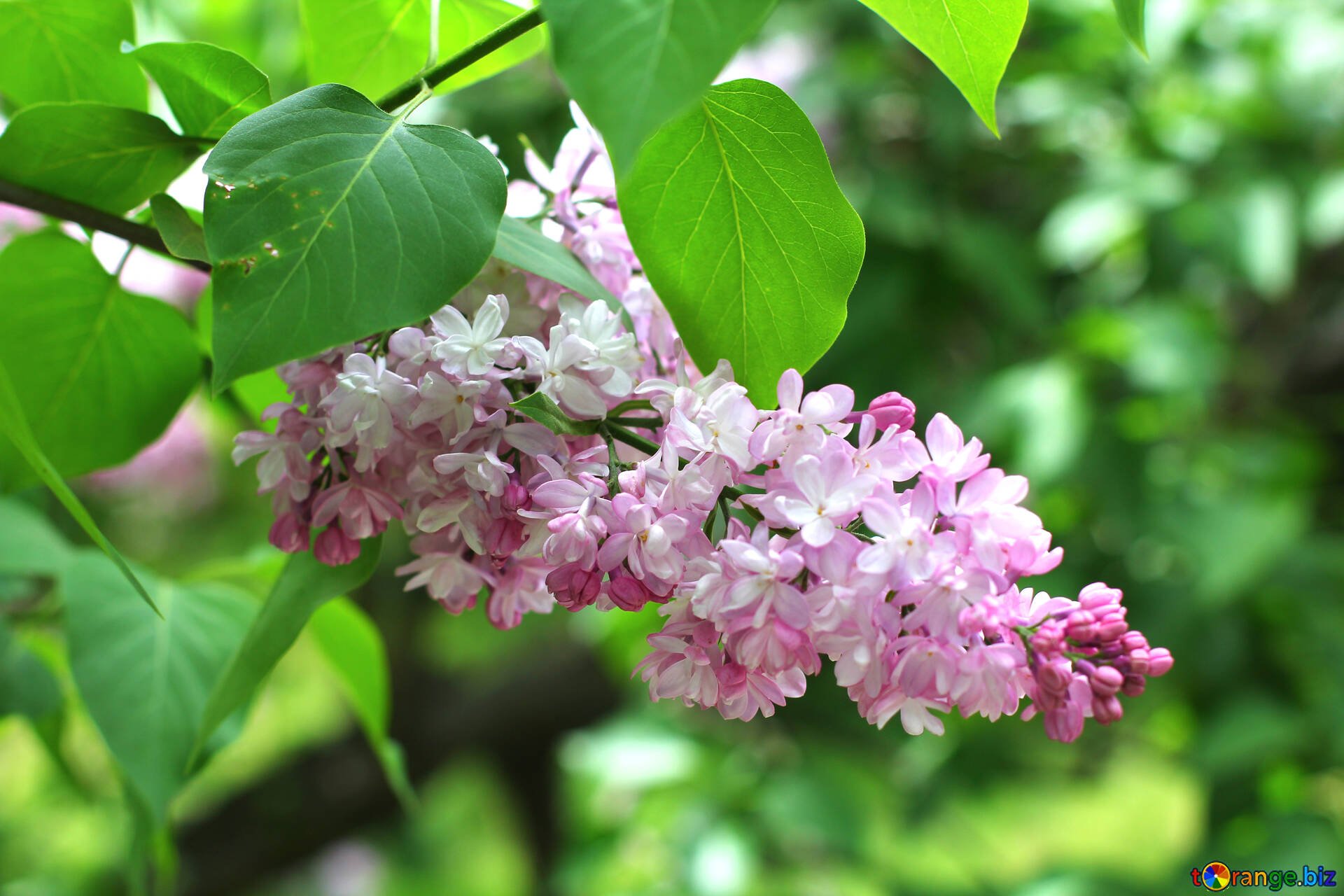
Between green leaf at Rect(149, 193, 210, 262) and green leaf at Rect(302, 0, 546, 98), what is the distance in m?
0.11

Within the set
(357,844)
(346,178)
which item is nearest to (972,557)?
(346,178)

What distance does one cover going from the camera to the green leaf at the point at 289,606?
0.96ft

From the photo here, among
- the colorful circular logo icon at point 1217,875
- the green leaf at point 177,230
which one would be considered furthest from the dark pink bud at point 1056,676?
the colorful circular logo icon at point 1217,875

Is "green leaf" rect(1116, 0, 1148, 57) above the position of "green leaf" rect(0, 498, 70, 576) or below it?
above

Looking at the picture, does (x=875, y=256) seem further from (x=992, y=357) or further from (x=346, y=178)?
(x=346, y=178)

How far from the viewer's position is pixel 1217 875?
0.72 m

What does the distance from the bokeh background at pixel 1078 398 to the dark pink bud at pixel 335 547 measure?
55 centimetres

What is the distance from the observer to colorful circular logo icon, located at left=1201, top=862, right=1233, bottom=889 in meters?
0.70

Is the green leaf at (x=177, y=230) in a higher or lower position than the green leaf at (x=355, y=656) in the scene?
higher

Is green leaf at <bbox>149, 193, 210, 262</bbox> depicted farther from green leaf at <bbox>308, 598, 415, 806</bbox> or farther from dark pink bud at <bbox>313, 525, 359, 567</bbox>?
green leaf at <bbox>308, 598, 415, 806</bbox>

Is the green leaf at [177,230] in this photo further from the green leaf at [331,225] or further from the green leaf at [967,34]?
the green leaf at [967,34]

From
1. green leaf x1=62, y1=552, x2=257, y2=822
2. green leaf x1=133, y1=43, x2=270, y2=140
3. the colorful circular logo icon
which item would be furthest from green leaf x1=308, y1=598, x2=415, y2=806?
the colorful circular logo icon

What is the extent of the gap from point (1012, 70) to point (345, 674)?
839 mm

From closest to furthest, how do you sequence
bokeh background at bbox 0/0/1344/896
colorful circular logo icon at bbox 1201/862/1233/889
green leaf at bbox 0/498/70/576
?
green leaf at bbox 0/498/70/576, colorful circular logo icon at bbox 1201/862/1233/889, bokeh background at bbox 0/0/1344/896
